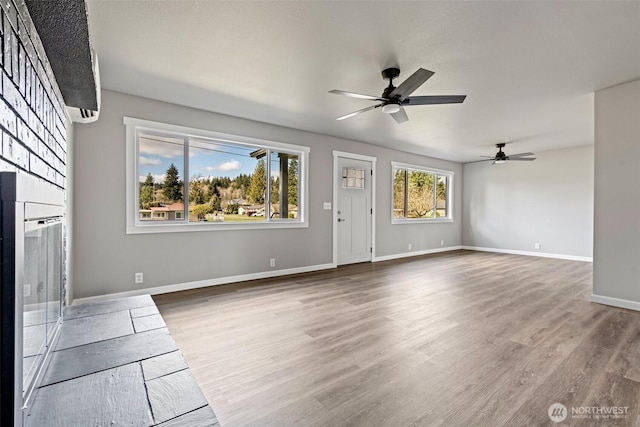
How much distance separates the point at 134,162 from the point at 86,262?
4.00 feet

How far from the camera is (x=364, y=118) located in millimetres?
4281

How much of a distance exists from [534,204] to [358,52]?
6.48 m

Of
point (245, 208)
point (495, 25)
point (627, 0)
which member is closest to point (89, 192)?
point (245, 208)

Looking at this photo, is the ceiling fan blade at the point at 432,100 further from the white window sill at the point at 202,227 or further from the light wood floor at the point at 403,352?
the white window sill at the point at 202,227

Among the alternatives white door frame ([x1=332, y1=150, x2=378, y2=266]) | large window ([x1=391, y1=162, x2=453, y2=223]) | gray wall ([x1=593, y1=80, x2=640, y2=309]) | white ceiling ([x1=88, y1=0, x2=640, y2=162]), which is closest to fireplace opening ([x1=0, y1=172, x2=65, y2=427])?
white ceiling ([x1=88, y1=0, x2=640, y2=162])

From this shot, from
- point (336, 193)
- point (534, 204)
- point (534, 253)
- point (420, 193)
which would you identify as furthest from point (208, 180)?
point (534, 253)

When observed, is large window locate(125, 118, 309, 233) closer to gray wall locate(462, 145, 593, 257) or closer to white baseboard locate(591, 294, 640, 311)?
white baseboard locate(591, 294, 640, 311)

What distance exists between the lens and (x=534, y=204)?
22.5ft

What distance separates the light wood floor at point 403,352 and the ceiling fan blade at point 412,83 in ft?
7.01

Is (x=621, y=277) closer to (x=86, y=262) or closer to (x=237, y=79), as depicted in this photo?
(x=237, y=79)

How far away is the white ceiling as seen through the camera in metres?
2.04

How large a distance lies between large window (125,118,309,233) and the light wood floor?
3.27 ft

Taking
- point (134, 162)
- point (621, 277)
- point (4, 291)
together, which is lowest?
point (621, 277)

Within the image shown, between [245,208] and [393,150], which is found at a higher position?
[393,150]
